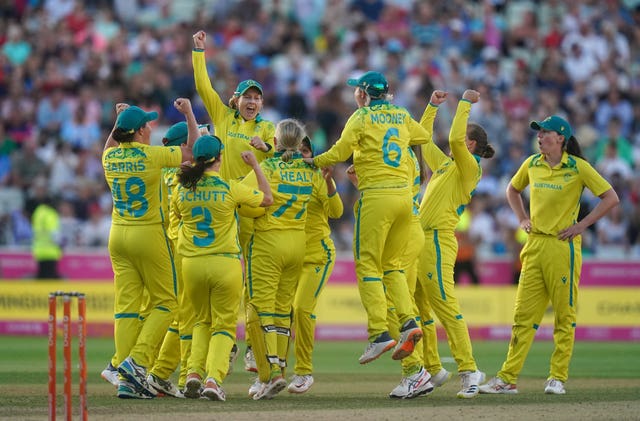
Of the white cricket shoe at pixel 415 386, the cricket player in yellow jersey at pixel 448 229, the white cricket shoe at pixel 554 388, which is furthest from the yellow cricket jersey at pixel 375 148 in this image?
the white cricket shoe at pixel 554 388

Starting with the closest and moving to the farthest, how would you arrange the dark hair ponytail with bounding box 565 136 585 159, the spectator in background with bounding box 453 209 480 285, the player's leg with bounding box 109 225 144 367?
the player's leg with bounding box 109 225 144 367 < the dark hair ponytail with bounding box 565 136 585 159 < the spectator in background with bounding box 453 209 480 285

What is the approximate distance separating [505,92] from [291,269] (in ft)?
48.9

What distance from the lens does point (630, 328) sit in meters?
21.2

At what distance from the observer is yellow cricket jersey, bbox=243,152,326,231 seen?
12070mm

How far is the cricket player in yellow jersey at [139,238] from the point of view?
39.2 ft

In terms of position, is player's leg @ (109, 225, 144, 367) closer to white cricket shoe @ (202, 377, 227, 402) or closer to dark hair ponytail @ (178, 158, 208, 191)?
dark hair ponytail @ (178, 158, 208, 191)

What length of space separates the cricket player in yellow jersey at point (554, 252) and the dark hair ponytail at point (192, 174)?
3.52 m

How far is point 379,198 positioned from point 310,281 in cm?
139

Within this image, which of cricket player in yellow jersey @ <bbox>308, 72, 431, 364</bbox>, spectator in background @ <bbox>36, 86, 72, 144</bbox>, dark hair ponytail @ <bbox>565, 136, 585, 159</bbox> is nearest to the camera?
cricket player in yellow jersey @ <bbox>308, 72, 431, 364</bbox>

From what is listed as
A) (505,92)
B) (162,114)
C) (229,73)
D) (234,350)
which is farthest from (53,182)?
(234,350)

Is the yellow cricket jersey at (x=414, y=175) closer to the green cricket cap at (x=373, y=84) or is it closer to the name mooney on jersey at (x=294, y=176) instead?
the green cricket cap at (x=373, y=84)

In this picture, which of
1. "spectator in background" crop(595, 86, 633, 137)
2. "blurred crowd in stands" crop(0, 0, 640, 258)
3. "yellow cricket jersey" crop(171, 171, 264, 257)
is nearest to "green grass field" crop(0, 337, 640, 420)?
"yellow cricket jersey" crop(171, 171, 264, 257)

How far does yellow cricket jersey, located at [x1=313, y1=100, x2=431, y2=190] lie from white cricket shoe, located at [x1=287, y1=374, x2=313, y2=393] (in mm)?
2160

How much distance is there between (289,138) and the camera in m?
12.1
